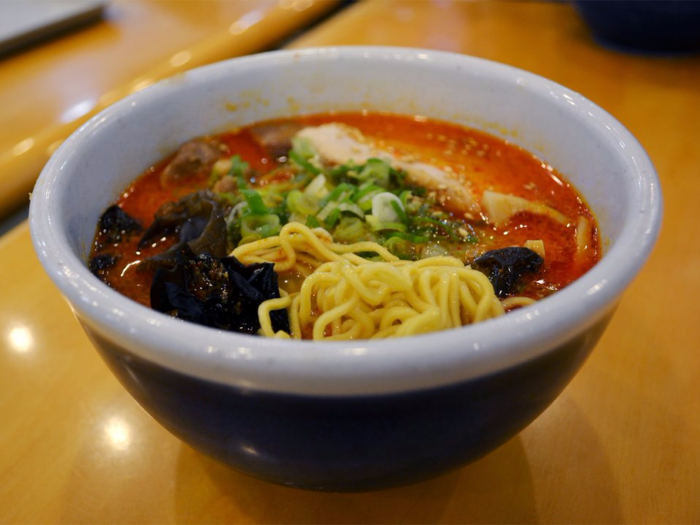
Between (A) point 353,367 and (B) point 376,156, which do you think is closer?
(A) point 353,367

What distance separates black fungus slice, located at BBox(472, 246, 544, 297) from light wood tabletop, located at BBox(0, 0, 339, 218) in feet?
4.29

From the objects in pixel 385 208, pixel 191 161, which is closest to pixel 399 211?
pixel 385 208

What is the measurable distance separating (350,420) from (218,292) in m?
0.43

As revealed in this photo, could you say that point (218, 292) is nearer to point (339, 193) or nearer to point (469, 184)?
point (339, 193)

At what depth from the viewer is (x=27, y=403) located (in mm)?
1215

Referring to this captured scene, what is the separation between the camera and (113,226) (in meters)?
1.27

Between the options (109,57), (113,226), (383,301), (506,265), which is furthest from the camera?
(109,57)

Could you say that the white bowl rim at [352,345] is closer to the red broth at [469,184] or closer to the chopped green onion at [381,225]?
the red broth at [469,184]

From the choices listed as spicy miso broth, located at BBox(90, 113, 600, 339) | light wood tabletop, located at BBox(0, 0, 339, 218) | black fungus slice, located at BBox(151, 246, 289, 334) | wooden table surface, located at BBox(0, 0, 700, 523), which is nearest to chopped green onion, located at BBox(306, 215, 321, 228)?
spicy miso broth, located at BBox(90, 113, 600, 339)

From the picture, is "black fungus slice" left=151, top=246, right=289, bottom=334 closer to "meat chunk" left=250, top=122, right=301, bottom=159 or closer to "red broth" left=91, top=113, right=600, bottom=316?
"red broth" left=91, top=113, right=600, bottom=316

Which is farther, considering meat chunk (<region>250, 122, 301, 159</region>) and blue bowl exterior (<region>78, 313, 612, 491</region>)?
meat chunk (<region>250, 122, 301, 159</region>)

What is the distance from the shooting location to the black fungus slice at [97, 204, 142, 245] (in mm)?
1257

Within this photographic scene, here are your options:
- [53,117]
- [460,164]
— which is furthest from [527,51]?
[53,117]

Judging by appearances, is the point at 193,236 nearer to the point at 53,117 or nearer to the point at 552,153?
the point at 552,153
